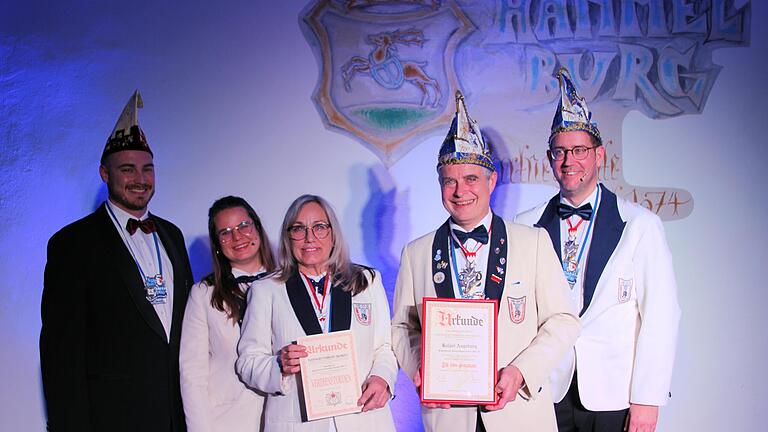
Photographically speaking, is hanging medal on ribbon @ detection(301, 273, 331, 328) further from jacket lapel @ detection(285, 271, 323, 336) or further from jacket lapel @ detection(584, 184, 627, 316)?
jacket lapel @ detection(584, 184, 627, 316)

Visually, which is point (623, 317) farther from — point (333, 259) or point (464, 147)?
point (333, 259)

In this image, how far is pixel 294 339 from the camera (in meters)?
3.18

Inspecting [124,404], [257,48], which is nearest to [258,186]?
[257,48]

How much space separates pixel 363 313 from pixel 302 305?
0.91 feet

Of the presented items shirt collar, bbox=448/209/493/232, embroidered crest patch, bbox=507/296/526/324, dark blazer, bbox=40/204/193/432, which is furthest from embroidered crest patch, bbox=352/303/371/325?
dark blazer, bbox=40/204/193/432

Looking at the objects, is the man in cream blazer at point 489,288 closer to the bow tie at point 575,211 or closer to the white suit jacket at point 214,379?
the bow tie at point 575,211

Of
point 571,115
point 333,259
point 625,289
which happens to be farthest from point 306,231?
point 625,289

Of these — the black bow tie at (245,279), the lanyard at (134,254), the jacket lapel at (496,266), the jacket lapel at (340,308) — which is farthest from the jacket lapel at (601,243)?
the lanyard at (134,254)

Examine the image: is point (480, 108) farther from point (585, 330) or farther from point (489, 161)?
point (585, 330)

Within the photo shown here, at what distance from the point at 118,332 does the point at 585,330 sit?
7.38 feet

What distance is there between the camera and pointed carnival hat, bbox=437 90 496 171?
10.5 ft

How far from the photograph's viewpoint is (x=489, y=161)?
10.7ft

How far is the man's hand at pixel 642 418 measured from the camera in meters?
3.29

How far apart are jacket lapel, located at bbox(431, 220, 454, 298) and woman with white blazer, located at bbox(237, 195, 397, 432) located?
314 mm
